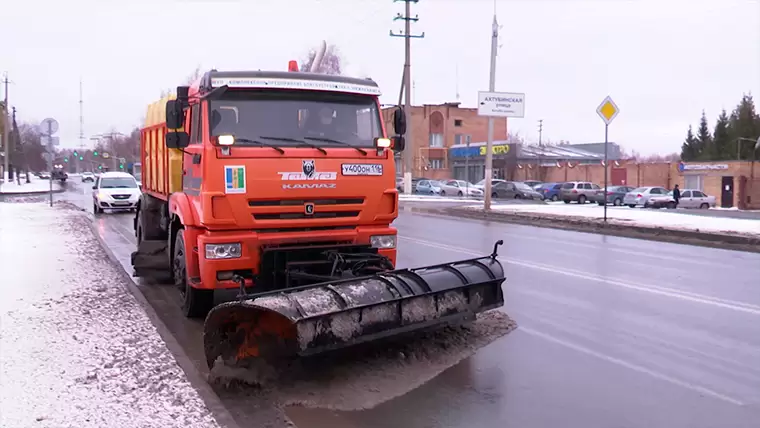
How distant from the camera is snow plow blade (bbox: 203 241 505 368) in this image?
5.54 m

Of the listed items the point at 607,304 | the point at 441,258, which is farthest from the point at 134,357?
the point at 441,258

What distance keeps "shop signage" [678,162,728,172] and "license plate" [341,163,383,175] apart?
51128mm

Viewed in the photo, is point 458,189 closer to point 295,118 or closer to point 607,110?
point 607,110

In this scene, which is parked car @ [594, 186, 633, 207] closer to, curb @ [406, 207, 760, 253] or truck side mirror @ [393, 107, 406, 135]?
curb @ [406, 207, 760, 253]

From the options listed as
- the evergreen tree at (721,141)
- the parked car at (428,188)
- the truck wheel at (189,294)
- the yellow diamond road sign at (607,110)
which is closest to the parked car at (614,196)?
the parked car at (428,188)

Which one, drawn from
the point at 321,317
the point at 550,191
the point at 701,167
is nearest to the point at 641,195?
the point at 550,191

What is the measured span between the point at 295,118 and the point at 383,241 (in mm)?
1683

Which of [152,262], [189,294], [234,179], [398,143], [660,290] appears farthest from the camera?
[152,262]

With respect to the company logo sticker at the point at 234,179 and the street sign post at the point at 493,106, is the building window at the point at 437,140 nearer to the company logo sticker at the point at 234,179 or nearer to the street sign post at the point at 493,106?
the street sign post at the point at 493,106

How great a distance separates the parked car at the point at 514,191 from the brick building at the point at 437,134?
2717 cm

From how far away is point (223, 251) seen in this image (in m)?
7.20

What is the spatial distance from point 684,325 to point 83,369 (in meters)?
6.18

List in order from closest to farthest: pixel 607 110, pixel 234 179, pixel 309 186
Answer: pixel 234 179, pixel 309 186, pixel 607 110

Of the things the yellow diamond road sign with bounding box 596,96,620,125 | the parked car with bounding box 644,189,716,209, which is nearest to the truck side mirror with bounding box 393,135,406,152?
the yellow diamond road sign with bounding box 596,96,620,125
